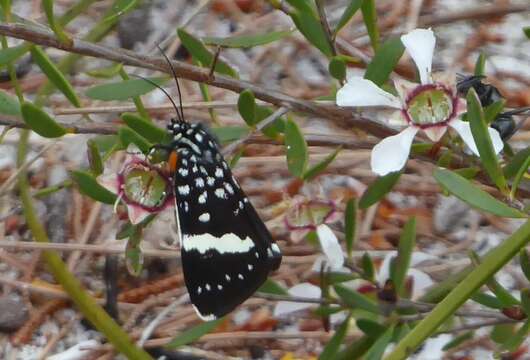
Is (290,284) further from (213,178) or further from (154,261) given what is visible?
(213,178)

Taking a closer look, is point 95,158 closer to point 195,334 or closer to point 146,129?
point 146,129

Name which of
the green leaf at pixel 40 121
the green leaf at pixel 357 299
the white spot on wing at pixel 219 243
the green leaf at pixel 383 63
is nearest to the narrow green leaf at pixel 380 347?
the green leaf at pixel 357 299

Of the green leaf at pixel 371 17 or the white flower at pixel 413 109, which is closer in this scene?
the white flower at pixel 413 109

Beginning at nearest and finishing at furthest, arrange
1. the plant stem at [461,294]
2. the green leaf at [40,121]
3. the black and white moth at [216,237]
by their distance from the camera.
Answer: the plant stem at [461,294]
the green leaf at [40,121]
the black and white moth at [216,237]

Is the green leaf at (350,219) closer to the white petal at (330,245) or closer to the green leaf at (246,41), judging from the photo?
the white petal at (330,245)

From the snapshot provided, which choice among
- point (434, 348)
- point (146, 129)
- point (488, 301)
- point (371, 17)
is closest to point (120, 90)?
point (146, 129)

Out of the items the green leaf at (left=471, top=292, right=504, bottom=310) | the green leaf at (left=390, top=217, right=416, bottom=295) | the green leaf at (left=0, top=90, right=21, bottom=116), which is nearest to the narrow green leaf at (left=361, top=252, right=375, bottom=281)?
the green leaf at (left=390, top=217, right=416, bottom=295)

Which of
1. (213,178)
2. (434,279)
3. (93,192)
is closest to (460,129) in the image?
(213,178)
